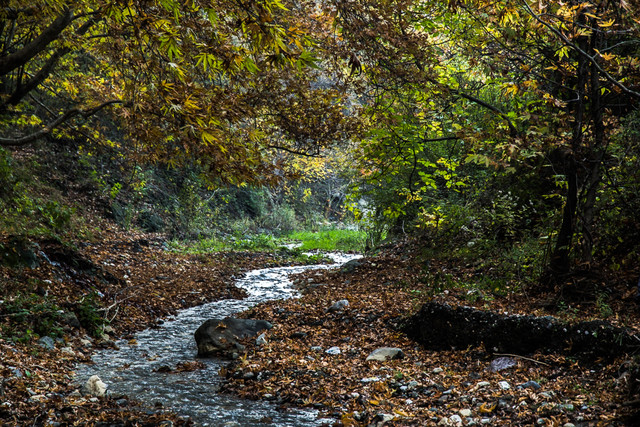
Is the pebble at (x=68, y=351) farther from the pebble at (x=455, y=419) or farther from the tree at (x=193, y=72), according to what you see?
the pebble at (x=455, y=419)

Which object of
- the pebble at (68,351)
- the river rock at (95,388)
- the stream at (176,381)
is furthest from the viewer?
the pebble at (68,351)

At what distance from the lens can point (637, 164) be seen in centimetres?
524

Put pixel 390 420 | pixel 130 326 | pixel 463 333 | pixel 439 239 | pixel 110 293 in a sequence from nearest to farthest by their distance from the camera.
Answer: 1. pixel 390 420
2. pixel 463 333
3. pixel 130 326
4. pixel 110 293
5. pixel 439 239

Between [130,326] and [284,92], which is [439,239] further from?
[130,326]

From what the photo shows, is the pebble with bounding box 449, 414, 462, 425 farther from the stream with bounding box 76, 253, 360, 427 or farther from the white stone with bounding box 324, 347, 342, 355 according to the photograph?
the white stone with bounding box 324, 347, 342, 355

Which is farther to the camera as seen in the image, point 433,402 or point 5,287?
point 5,287

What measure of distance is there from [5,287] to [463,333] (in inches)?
236

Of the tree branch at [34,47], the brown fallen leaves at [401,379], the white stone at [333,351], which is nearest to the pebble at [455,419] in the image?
the brown fallen leaves at [401,379]

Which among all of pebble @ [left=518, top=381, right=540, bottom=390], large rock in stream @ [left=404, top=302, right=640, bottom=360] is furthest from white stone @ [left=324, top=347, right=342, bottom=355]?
pebble @ [left=518, top=381, right=540, bottom=390]

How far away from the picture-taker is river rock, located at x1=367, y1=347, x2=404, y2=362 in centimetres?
512

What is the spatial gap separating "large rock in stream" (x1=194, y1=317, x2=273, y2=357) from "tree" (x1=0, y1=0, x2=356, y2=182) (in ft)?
7.96

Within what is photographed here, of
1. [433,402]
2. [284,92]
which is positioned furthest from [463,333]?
[284,92]

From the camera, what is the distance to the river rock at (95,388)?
4.22 metres

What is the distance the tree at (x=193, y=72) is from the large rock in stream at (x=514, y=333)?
2.75m
